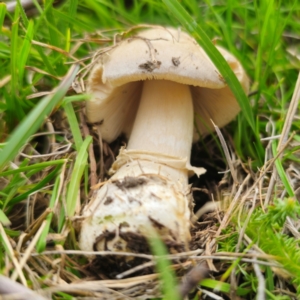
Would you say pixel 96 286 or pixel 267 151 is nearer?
pixel 96 286

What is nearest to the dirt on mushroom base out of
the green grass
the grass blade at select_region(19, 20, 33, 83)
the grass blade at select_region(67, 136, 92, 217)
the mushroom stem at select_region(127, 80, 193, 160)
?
the green grass

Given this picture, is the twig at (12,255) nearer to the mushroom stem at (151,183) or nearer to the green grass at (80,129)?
the green grass at (80,129)

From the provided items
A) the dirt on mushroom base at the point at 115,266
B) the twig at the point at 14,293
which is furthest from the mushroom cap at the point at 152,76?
Answer: the twig at the point at 14,293

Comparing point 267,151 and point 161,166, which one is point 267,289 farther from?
point 267,151

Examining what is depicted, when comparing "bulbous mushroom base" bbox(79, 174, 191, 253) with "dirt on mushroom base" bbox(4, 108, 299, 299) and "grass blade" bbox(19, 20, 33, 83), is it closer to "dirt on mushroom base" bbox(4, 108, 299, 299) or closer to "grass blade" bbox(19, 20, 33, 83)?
"dirt on mushroom base" bbox(4, 108, 299, 299)

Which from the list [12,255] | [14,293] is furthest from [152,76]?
[14,293]

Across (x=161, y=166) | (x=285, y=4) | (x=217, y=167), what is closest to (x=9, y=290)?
(x=161, y=166)

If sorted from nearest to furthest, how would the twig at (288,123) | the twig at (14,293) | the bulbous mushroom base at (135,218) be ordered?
the twig at (14,293)
the bulbous mushroom base at (135,218)
the twig at (288,123)
